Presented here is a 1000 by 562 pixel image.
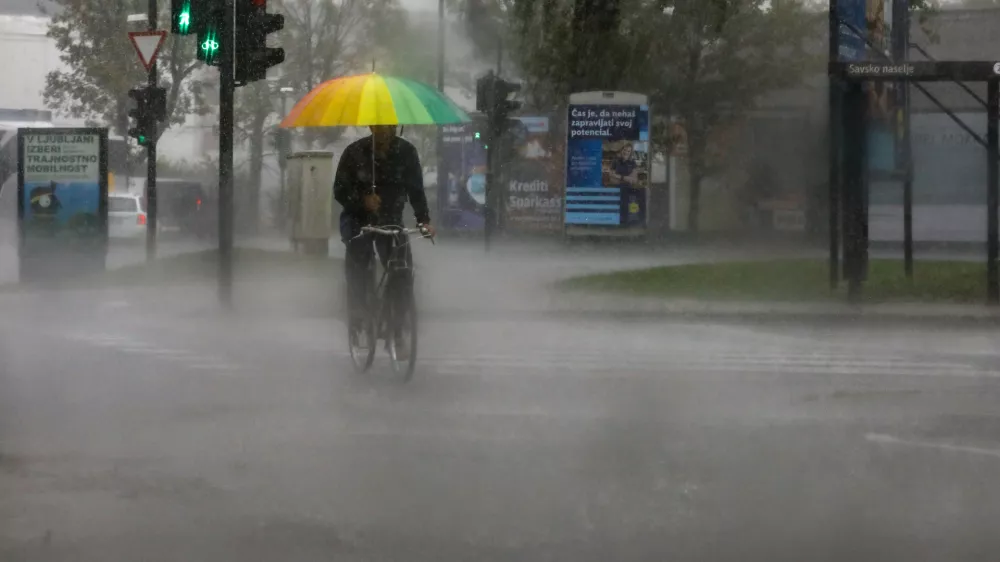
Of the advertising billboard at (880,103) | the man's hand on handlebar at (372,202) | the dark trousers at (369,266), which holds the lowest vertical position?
the dark trousers at (369,266)

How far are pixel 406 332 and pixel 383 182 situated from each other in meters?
0.97

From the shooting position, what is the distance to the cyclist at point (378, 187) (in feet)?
34.2

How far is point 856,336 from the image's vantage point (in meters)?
14.6

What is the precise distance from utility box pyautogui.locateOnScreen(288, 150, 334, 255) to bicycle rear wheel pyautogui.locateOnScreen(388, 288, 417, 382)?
1543cm

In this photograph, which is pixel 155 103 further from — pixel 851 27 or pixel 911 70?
pixel 911 70

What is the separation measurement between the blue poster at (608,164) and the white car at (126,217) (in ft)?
31.9

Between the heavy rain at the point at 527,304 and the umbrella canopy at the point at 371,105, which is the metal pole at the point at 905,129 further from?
the umbrella canopy at the point at 371,105

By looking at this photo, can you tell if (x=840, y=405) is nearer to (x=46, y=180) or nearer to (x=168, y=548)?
(x=168, y=548)

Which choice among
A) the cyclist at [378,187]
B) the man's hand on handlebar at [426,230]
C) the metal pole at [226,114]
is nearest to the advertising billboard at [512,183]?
the metal pole at [226,114]

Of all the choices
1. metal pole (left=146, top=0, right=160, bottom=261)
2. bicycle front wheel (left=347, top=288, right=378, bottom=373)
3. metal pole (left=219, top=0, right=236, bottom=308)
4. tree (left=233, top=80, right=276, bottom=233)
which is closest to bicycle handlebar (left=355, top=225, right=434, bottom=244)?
bicycle front wheel (left=347, top=288, right=378, bottom=373)

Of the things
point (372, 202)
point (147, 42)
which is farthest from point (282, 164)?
point (372, 202)

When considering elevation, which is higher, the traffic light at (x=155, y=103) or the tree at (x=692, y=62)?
the tree at (x=692, y=62)

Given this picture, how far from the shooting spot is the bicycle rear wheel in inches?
409

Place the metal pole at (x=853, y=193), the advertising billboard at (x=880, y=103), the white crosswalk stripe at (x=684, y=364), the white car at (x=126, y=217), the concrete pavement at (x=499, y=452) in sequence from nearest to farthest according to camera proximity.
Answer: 1. the concrete pavement at (x=499, y=452)
2. the white crosswalk stripe at (x=684, y=364)
3. the metal pole at (x=853, y=193)
4. the advertising billboard at (x=880, y=103)
5. the white car at (x=126, y=217)
